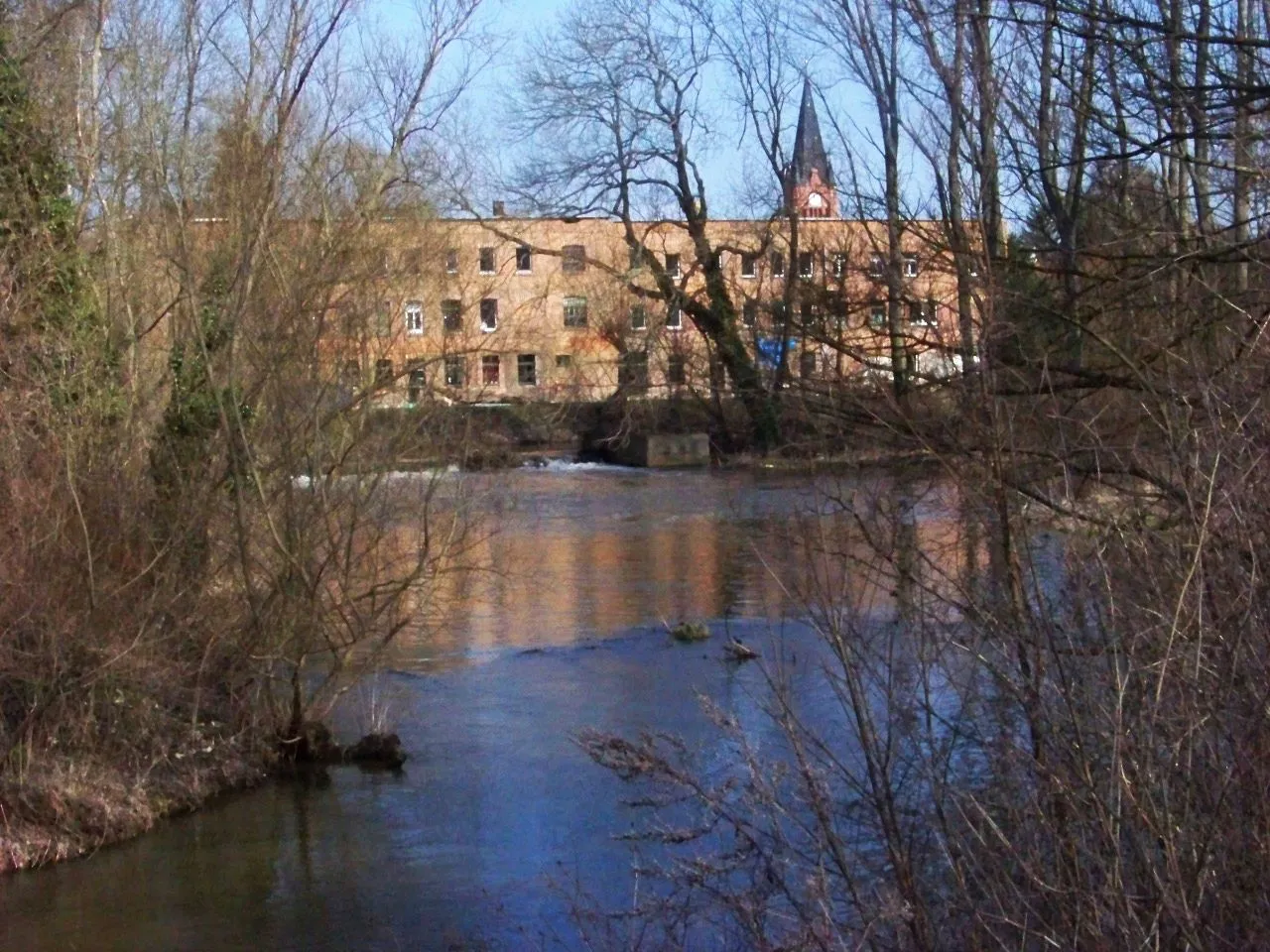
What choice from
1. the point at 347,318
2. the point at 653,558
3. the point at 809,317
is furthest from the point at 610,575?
the point at 809,317

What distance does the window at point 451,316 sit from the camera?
572 inches

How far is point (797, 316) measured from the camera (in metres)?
7.77

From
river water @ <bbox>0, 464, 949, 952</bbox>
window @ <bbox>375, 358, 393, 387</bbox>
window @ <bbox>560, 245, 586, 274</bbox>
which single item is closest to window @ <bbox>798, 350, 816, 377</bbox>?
river water @ <bbox>0, 464, 949, 952</bbox>

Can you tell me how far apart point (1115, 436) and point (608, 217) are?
27.9 meters

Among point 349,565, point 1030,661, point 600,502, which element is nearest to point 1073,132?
point 1030,661

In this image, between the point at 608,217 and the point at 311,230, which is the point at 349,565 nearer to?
the point at 311,230

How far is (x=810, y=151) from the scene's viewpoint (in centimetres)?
1141

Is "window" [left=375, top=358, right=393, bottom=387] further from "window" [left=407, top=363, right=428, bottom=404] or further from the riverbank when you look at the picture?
the riverbank

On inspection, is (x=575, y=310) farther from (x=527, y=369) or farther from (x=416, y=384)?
(x=416, y=384)

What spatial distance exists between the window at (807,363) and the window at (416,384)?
268 inches

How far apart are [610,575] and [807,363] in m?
14.8

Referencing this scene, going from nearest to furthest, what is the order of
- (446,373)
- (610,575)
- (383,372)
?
1. (383,372)
2. (446,373)
3. (610,575)

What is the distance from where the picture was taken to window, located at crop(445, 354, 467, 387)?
14.2m

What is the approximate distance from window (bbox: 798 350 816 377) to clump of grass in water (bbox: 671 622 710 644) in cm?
950
